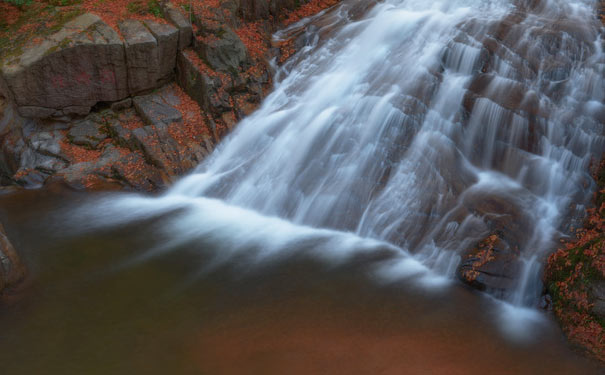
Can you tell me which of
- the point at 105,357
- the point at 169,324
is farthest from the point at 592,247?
the point at 105,357

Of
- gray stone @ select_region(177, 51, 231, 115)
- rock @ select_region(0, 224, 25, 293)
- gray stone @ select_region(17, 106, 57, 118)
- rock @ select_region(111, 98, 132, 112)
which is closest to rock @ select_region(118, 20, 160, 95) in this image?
rock @ select_region(111, 98, 132, 112)

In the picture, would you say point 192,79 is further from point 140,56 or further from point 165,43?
point 140,56

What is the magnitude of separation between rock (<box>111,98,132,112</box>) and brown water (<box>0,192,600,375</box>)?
189 inches

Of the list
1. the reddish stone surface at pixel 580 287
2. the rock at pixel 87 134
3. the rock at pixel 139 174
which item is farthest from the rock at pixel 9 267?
the reddish stone surface at pixel 580 287

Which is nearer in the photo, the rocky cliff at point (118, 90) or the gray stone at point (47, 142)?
the rocky cliff at point (118, 90)

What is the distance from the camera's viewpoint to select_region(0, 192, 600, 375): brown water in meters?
6.38

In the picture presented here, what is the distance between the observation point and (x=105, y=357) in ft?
20.9

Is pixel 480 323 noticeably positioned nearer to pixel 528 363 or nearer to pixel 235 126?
pixel 528 363

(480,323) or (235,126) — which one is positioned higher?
(235,126)

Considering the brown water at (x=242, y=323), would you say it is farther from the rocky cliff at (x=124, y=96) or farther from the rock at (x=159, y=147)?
the rocky cliff at (x=124, y=96)

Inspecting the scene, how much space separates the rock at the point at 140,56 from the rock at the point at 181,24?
81cm

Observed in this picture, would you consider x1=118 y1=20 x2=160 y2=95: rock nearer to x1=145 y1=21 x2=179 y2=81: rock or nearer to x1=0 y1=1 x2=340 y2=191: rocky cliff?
x1=0 y1=1 x2=340 y2=191: rocky cliff

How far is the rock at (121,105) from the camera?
12.3 meters

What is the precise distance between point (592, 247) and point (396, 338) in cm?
355
